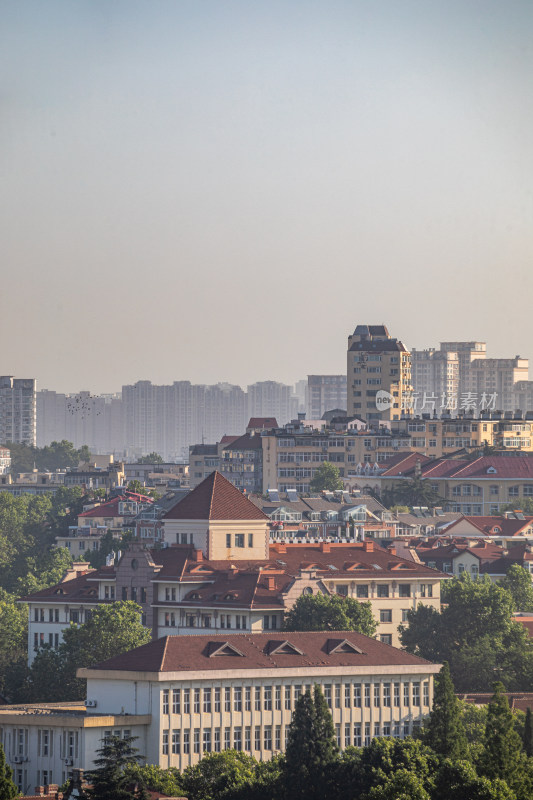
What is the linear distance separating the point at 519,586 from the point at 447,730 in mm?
47821

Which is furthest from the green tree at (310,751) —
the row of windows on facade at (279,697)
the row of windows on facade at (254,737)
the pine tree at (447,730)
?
the row of windows on facade at (254,737)

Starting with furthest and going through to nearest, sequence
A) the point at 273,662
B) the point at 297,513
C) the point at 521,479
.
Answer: the point at 521,479 < the point at 297,513 < the point at 273,662

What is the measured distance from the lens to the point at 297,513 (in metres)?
161

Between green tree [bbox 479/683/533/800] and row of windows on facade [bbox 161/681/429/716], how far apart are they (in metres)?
10.2

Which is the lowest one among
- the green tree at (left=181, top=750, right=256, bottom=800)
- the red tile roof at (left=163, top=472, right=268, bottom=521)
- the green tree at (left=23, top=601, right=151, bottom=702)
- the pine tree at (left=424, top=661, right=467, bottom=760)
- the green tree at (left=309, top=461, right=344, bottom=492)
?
the green tree at (left=181, top=750, right=256, bottom=800)

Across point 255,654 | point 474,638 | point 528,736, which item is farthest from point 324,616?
point 528,736

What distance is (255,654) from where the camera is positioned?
9662 centimetres

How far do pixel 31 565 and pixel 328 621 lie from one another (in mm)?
58617

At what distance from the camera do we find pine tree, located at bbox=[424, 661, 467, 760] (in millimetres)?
85500

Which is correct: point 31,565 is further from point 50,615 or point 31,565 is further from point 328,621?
point 328,621

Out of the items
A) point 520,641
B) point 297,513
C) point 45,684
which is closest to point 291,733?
point 45,684

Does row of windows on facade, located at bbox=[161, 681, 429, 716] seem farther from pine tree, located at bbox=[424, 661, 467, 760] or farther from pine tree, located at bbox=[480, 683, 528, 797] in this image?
pine tree, located at bbox=[480, 683, 528, 797]

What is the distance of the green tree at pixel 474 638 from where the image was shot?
110 meters

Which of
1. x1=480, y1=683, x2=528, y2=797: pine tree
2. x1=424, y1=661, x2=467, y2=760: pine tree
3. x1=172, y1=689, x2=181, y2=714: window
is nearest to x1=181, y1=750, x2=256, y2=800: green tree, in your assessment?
x1=172, y1=689, x2=181, y2=714: window
